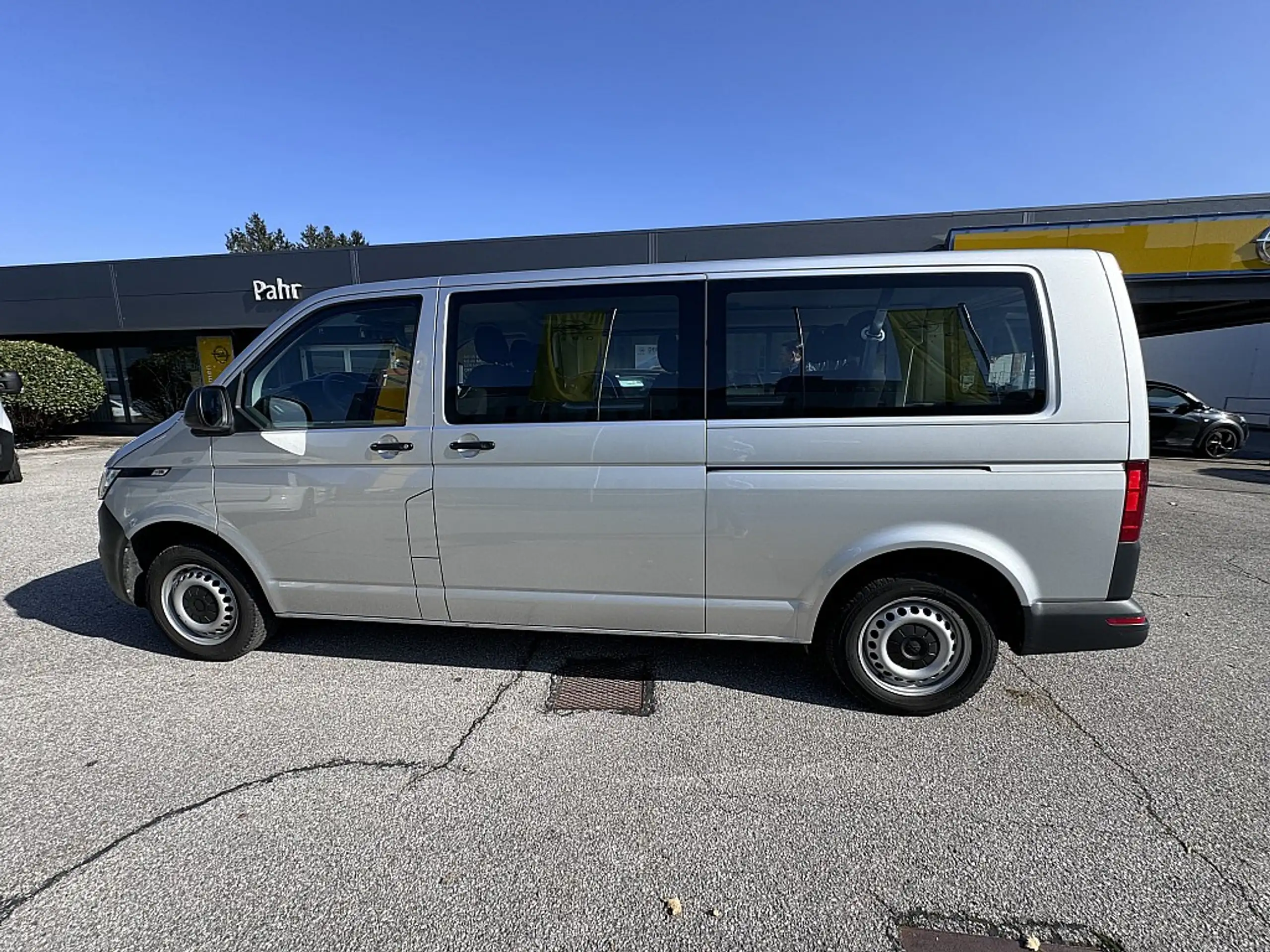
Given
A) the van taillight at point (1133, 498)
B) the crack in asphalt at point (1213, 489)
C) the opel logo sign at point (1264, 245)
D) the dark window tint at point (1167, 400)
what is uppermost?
the opel logo sign at point (1264, 245)

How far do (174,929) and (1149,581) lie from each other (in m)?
6.45

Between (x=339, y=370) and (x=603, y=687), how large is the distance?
91.1 inches

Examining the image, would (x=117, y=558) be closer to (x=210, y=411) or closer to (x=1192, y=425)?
(x=210, y=411)

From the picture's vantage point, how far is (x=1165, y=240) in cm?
1004

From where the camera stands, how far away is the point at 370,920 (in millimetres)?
1767

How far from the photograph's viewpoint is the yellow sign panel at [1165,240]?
9922 millimetres

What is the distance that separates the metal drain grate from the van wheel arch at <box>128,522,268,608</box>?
6.12 ft

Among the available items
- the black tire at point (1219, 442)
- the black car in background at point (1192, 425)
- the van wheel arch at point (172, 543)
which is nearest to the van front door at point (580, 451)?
the van wheel arch at point (172, 543)

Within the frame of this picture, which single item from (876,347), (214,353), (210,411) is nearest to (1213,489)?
(876,347)

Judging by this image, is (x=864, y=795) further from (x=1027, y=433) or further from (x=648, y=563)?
(x=1027, y=433)

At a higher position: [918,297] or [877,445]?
[918,297]

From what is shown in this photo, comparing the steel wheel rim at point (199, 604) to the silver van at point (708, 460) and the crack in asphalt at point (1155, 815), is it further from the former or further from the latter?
the crack in asphalt at point (1155, 815)

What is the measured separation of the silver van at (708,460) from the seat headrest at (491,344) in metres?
0.01

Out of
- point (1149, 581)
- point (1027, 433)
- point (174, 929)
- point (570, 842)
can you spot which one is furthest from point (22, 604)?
point (1149, 581)
